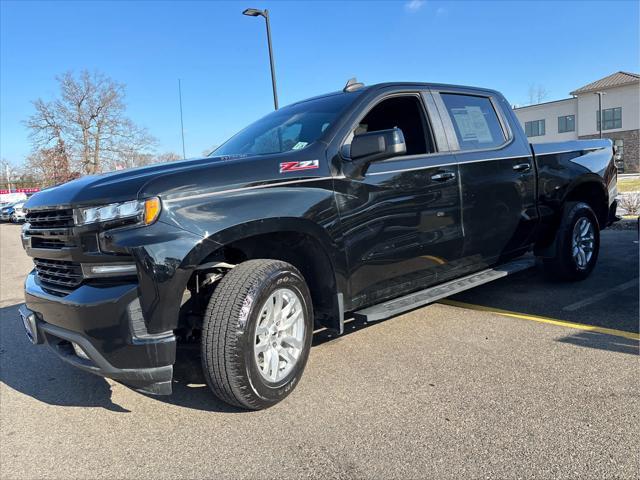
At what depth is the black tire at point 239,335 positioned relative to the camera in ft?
9.11

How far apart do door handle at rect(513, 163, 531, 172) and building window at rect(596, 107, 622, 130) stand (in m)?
52.5

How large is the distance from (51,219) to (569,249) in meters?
4.83

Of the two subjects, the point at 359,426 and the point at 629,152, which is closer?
the point at 359,426

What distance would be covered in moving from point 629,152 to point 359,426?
55188 mm

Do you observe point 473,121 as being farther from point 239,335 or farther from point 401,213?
point 239,335

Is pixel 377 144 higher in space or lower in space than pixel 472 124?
lower

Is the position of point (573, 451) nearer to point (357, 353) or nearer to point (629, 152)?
point (357, 353)

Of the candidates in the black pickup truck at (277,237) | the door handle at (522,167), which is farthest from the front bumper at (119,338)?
the door handle at (522,167)

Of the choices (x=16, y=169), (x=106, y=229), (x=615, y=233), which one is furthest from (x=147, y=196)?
(x=16, y=169)

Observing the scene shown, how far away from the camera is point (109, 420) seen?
3143 millimetres

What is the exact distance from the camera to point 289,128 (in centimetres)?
390

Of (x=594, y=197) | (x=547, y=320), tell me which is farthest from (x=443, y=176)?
(x=594, y=197)

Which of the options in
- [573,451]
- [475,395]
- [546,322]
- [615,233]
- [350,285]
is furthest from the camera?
[615,233]

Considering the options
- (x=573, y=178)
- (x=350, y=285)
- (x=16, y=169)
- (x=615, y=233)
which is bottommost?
(x=615, y=233)
